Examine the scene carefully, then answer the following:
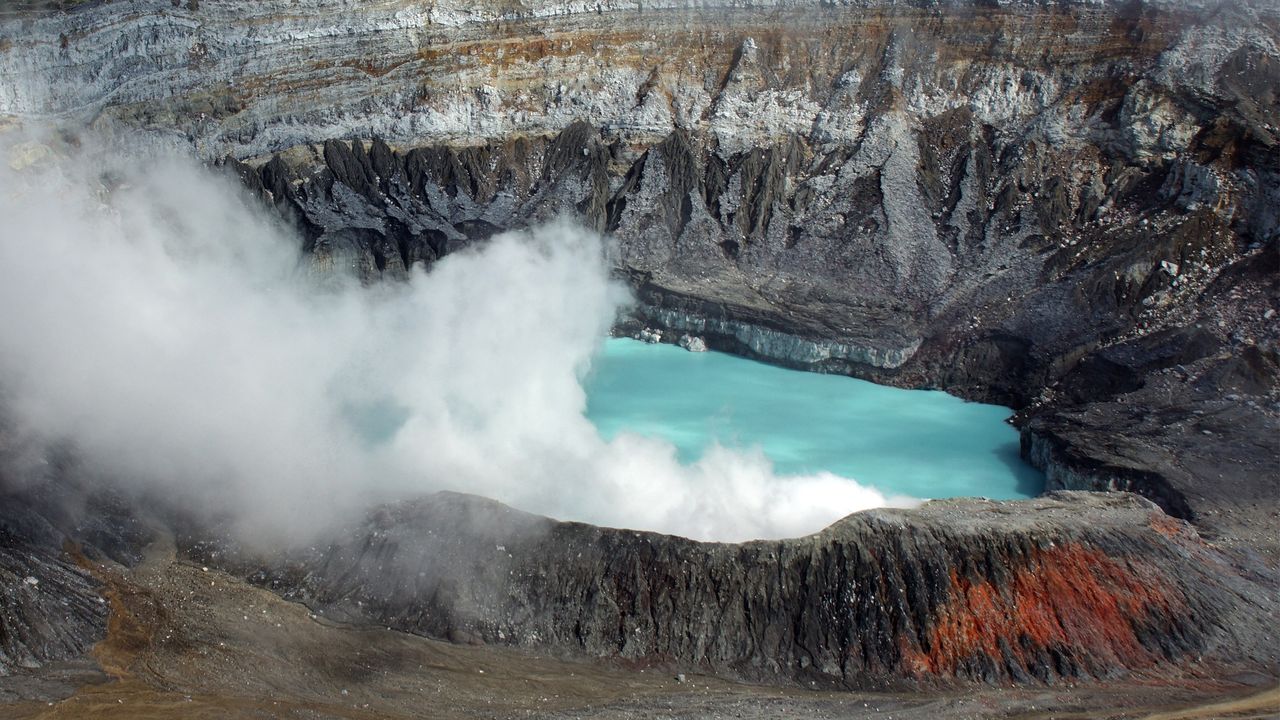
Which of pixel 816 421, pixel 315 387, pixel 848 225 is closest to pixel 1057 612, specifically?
pixel 816 421

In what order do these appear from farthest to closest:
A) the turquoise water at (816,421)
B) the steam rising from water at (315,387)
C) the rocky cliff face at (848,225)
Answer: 1. the turquoise water at (816,421)
2. the steam rising from water at (315,387)
3. the rocky cliff face at (848,225)

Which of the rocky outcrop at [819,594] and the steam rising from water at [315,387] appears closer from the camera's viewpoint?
the rocky outcrop at [819,594]

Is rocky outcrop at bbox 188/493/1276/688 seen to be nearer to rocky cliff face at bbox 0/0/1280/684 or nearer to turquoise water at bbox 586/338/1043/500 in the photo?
rocky cliff face at bbox 0/0/1280/684

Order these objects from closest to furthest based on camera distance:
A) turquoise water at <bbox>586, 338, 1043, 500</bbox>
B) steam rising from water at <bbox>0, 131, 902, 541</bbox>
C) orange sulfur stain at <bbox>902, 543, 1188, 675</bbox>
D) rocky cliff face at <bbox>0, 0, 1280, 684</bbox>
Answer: orange sulfur stain at <bbox>902, 543, 1188, 675</bbox> → rocky cliff face at <bbox>0, 0, 1280, 684</bbox> → steam rising from water at <bbox>0, 131, 902, 541</bbox> → turquoise water at <bbox>586, 338, 1043, 500</bbox>

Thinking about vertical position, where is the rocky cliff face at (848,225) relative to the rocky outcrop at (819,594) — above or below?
above

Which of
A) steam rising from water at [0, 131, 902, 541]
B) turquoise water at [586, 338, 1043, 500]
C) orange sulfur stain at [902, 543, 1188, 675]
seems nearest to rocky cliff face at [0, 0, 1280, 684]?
orange sulfur stain at [902, 543, 1188, 675]

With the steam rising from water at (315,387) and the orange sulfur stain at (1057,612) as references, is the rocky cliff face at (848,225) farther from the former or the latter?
the steam rising from water at (315,387)

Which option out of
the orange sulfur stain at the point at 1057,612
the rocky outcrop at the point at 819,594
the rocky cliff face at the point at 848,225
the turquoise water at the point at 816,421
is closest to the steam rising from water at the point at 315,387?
the turquoise water at the point at 816,421
